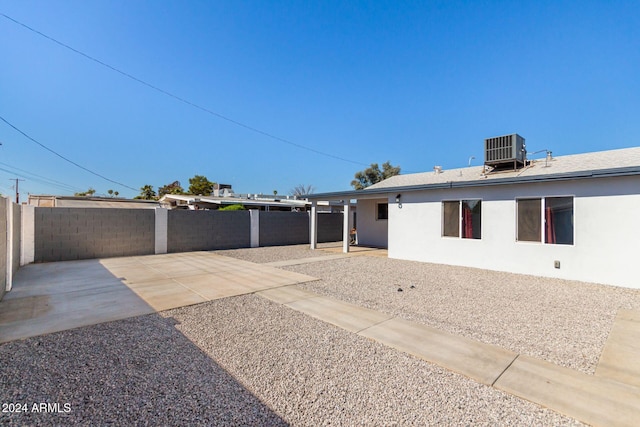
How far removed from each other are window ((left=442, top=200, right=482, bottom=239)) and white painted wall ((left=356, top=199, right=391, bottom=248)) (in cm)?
520

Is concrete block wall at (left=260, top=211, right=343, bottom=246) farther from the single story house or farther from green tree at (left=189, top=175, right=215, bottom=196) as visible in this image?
green tree at (left=189, top=175, right=215, bottom=196)

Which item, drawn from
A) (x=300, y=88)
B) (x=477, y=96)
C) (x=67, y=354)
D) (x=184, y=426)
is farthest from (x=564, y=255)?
(x=300, y=88)

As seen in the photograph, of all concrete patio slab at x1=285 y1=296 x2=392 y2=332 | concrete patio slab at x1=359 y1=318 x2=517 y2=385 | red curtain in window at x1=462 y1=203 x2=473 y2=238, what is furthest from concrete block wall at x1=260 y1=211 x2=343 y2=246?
concrete patio slab at x1=359 y1=318 x2=517 y2=385

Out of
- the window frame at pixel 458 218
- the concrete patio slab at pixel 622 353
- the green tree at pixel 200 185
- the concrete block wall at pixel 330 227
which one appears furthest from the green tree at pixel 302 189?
the concrete patio slab at pixel 622 353

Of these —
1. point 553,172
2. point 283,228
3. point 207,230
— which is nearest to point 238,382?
point 553,172

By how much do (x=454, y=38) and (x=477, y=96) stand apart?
5947 mm

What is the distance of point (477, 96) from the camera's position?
58.6 ft

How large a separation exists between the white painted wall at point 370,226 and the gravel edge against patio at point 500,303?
615 cm

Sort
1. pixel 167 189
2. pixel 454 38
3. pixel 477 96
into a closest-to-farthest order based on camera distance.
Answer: pixel 454 38 < pixel 477 96 < pixel 167 189

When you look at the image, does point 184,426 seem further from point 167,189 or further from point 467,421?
point 167,189

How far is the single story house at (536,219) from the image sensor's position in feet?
20.8

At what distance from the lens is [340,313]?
15.0 ft

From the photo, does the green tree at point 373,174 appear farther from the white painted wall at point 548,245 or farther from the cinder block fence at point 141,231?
the white painted wall at point 548,245

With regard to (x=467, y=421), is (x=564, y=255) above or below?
above
